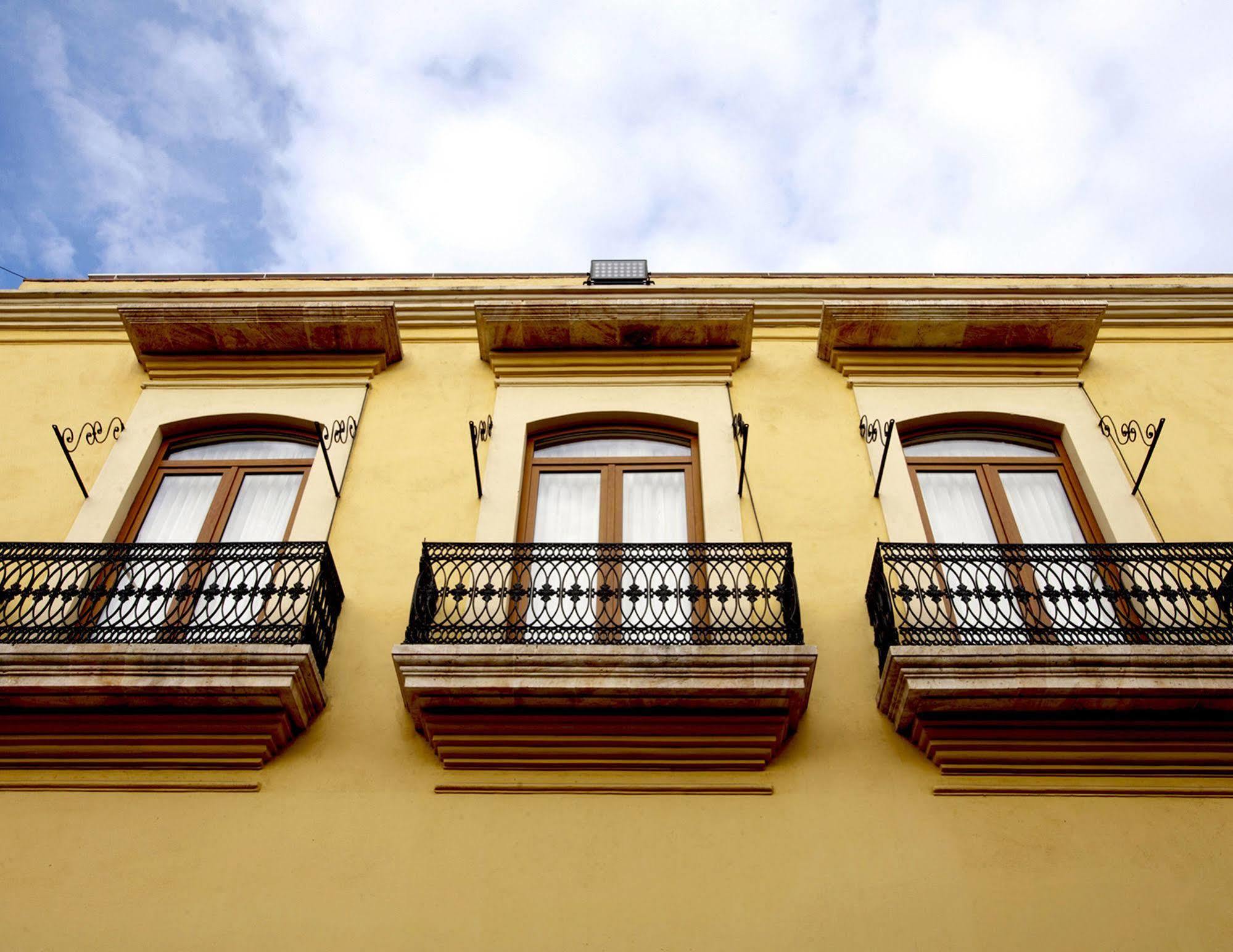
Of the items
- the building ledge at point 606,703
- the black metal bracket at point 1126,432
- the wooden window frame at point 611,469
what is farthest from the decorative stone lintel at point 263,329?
the black metal bracket at point 1126,432

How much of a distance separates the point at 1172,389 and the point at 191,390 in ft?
27.7

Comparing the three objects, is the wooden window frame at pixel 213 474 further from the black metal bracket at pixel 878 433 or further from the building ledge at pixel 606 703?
the black metal bracket at pixel 878 433

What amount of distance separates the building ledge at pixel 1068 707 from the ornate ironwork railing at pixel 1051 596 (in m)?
0.20

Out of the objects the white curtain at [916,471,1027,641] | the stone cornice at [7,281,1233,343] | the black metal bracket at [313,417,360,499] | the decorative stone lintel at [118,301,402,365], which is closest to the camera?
the white curtain at [916,471,1027,641]

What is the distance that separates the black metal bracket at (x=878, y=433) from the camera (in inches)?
296

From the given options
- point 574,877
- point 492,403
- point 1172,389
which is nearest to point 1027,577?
point 1172,389

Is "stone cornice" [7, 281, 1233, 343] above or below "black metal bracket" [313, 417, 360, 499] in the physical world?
above

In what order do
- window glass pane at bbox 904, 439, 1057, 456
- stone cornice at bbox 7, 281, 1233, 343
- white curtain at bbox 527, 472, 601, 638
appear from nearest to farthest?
white curtain at bbox 527, 472, 601, 638
window glass pane at bbox 904, 439, 1057, 456
stone cornice at bbox 7, 281, 1233, 343

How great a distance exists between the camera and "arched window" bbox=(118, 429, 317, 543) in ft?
24.7

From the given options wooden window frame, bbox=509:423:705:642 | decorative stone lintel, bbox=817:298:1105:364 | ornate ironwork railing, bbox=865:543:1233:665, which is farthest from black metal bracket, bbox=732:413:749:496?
decorative stone lintel, bbox=817:298:1105:364

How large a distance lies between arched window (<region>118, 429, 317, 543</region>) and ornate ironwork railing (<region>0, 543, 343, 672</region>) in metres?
0.57

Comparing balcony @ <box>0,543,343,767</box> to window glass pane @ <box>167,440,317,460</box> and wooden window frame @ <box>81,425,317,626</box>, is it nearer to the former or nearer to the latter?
wooden window frame @ <box>81,425,317,626</box>

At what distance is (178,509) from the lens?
305 inches

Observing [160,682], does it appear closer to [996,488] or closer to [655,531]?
[655,531]
